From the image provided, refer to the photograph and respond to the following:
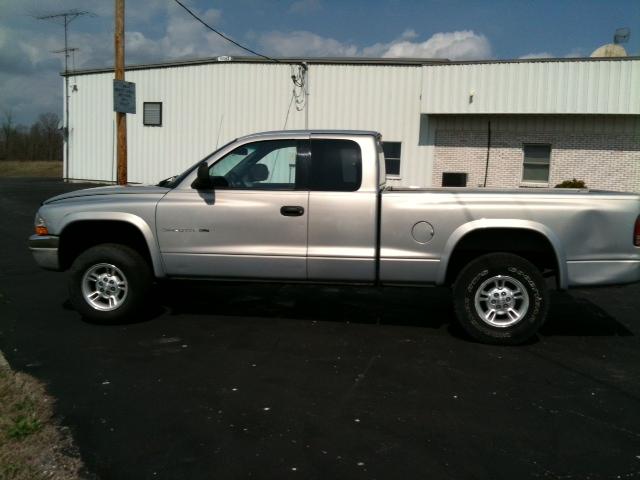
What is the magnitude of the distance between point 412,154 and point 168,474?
764 inches

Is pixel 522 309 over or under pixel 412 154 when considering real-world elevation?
under

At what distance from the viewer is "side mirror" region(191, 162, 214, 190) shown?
5941 mm

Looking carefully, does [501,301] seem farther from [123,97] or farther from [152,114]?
[152,114]

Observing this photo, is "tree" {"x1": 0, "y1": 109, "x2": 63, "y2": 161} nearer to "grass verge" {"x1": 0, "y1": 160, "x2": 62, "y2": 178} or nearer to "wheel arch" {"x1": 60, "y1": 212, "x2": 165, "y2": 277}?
"grass verge" {"x1": 0, "y1": 160, "x2": 62, "y2": 178}

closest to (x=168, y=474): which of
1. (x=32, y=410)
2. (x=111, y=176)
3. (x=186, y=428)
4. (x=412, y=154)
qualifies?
(x=186, y=428)

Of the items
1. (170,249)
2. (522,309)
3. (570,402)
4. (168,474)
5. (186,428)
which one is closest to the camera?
(168,474)

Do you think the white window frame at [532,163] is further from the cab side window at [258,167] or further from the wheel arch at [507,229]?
the cab side window at [258,167]

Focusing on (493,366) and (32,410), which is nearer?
(32,410)

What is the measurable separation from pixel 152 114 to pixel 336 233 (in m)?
21.7

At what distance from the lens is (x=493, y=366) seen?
5.24 meters

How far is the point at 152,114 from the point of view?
84.3 feet

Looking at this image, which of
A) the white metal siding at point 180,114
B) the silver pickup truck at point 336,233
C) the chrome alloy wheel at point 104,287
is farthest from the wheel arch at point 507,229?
the white metal siding at point 180,114

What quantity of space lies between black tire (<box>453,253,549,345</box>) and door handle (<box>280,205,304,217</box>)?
162cm

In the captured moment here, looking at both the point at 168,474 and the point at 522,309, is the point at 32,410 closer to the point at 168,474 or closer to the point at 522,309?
the point at 168,474
